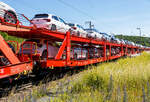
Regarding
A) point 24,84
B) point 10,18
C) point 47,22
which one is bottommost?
point 24,84

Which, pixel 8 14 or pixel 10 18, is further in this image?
pixel 10 18

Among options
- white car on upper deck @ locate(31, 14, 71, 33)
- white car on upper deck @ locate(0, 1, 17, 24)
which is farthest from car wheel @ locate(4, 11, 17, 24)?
white car on upper deck @ locate(31, 14, 71, 33)

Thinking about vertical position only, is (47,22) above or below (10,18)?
above

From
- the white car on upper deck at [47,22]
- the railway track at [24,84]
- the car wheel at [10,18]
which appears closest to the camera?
the railway track at [24,84]

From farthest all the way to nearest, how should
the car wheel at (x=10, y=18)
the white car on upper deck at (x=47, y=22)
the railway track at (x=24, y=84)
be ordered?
the white car on upper deck at (x=47, y=22), the car wheel at (x=10, y=18), the railway track at (x=24, y=84)

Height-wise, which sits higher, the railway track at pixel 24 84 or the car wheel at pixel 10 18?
the car wheel at pixel 10 18

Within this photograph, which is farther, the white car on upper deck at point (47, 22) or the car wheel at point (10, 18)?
the white car on upper deck at point (47, 22)

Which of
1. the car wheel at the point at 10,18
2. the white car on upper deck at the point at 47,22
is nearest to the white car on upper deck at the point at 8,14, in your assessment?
the car wheel at the point at 10,18

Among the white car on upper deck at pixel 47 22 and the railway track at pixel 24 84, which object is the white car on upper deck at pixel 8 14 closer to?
the white car on upper deck at pixel 47 22

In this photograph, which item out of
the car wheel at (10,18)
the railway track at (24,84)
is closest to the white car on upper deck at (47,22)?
the car wheel at (10,18)

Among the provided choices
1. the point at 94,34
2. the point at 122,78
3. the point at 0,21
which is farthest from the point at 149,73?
the point at 94,34

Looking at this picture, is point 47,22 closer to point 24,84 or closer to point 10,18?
point 10,18

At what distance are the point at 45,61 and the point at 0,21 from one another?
2.84 meters

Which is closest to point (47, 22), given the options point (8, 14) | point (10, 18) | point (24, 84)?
point (10, 18)
